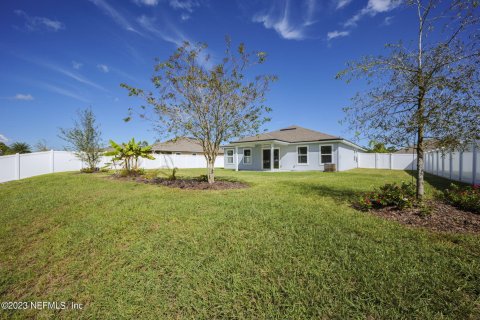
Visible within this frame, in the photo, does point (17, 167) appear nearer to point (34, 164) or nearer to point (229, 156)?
point (34, 164)

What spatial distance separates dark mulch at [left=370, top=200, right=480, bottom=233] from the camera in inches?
146

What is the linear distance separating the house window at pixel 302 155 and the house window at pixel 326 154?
1.34 meters

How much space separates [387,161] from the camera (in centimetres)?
2409

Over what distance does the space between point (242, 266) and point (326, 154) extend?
56.3 feet

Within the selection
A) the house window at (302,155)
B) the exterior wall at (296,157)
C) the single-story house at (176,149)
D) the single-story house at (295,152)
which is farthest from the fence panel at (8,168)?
the house window at (302,155)

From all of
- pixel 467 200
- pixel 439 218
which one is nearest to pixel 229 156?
pixel 467 200

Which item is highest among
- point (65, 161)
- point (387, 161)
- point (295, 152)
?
point (295, 152)

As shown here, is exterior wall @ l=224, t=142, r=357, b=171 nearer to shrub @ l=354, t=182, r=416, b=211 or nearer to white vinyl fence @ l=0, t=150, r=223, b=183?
white vinyl fence @ l=0, t=150, r=223, b=183

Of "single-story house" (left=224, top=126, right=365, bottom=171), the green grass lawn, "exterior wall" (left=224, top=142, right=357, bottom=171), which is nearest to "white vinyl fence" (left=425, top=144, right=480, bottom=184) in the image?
the green grass lawn

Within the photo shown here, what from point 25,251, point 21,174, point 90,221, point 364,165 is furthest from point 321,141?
point 21,174

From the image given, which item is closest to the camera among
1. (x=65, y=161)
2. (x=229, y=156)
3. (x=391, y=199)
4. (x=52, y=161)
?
(x=391, y=199)

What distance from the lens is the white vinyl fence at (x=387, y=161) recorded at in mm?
23250

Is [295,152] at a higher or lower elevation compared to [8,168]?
higher

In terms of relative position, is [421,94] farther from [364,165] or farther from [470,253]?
[364,165]
